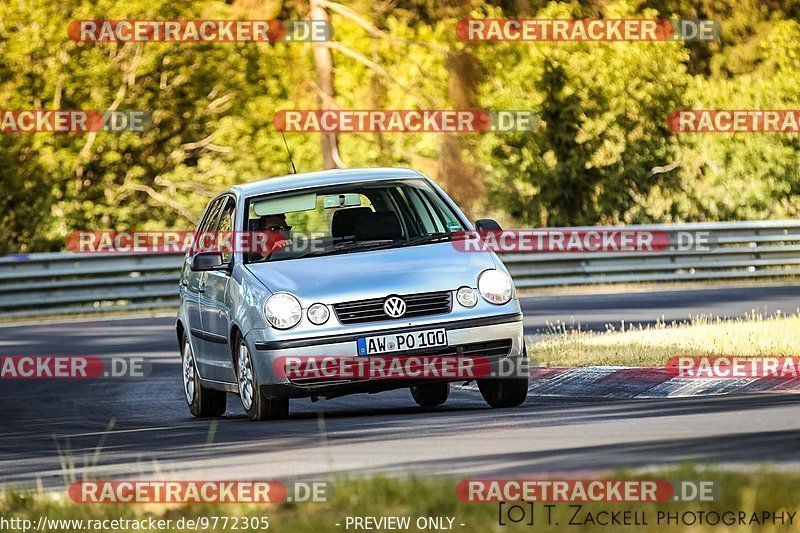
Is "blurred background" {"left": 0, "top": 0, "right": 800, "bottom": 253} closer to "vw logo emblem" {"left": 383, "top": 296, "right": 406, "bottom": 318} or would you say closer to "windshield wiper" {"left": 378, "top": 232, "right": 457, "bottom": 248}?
"windshield wiper" {"left": 378, "top": 232, "right": 457, "bottom": 248}

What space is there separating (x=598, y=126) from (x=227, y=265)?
2963 centimetres

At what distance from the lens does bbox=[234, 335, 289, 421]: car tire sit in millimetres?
11852

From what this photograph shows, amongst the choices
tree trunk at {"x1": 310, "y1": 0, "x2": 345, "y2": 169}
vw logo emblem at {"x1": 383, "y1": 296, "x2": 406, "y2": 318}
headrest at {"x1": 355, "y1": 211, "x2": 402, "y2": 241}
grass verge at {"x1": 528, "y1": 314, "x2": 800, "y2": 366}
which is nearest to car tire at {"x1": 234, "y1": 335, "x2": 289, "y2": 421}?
vw logo emblem at {"x1": 383, "y1": 296, "x2": 406, "y2": 318}

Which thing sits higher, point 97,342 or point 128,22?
point 128,22

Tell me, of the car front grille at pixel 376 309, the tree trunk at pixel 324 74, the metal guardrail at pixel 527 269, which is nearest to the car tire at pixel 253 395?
the car front grille at pixel 376 309

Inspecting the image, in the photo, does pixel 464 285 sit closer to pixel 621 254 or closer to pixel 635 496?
pixel 635 496

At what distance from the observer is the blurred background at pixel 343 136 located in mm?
39188

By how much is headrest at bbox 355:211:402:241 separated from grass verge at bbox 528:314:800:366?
2.39 metres

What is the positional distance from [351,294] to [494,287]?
94cm

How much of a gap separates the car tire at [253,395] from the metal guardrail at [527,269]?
52.1ft

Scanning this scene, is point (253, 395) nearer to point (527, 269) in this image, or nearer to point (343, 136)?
point (527, 269)

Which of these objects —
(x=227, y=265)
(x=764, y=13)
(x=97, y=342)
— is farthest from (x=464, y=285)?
(x=764, y=13)

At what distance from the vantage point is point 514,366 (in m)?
11.9

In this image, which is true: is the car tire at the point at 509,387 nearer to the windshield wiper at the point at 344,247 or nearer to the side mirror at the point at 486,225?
the side mirror at the point at 486,225
